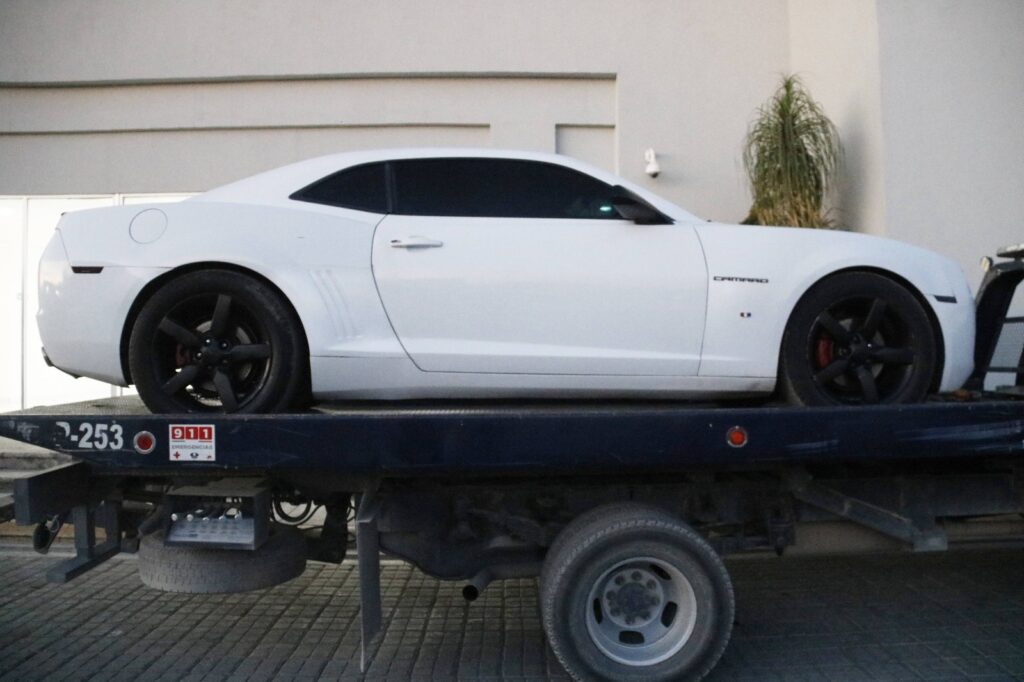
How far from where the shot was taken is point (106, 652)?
14.0 ft

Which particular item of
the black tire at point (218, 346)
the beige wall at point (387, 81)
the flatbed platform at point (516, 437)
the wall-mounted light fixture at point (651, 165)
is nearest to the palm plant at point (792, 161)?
the beige wall at point (387, 81)

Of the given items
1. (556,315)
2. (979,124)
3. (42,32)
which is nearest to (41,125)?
(42,32)

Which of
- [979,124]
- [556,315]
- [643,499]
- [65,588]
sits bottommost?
[65,588]

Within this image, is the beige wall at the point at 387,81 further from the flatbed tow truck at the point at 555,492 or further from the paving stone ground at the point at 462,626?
the flatbed tow truck at the point at 555,492

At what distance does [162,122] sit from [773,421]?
820cm

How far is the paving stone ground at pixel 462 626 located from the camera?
158 inches

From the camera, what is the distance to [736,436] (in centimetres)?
354

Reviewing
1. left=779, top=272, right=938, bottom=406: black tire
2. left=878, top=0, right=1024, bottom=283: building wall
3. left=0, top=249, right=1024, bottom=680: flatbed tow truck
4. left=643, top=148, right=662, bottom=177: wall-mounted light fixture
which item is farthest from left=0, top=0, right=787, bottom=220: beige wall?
left=0, top=249, right=1024, bottom=680: flatbed tow truck

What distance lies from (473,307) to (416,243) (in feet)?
1.31

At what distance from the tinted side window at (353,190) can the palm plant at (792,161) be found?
498 cm

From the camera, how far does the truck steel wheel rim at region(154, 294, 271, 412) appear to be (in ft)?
12.3

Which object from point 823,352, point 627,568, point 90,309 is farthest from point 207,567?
point 823,352

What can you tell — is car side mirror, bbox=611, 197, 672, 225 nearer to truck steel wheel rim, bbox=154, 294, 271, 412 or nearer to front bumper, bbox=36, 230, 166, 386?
truck steel wheel rim, bbox=154, 294, 271, 412

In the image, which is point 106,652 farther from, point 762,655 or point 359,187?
point 762,655
